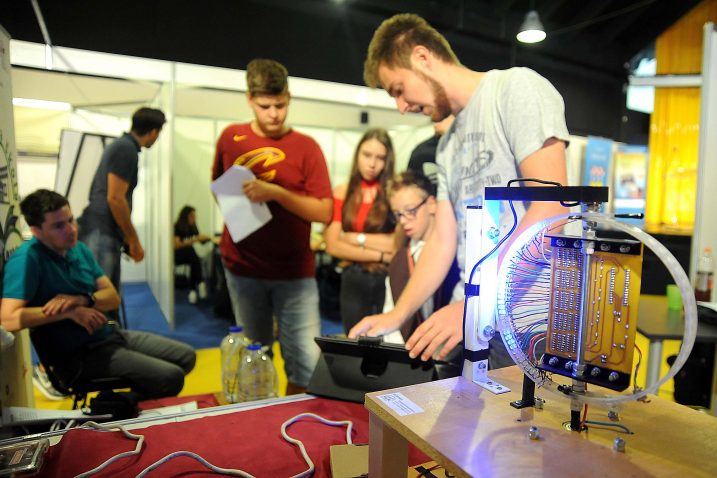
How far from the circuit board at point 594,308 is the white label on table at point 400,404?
0.64 ft

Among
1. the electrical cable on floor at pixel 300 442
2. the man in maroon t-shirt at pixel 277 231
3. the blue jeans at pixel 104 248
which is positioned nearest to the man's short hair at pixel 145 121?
the blue jeans at pixel 104 248

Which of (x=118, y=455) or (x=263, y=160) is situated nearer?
(x=118, y=455)

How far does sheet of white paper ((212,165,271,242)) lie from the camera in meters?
2.19

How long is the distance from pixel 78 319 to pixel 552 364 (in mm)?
1928

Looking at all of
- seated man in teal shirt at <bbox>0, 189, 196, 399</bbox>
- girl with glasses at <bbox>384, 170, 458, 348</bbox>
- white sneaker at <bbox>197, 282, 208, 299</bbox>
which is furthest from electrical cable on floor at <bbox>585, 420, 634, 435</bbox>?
white sneaker at <bbox>197, 282, 208, 299</bbox>

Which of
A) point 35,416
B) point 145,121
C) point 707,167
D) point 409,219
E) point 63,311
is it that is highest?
point 145,121

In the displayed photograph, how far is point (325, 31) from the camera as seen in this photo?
3.12 m

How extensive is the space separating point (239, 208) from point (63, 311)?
85 cm

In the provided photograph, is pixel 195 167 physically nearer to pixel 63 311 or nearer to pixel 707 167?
pixel 63 311

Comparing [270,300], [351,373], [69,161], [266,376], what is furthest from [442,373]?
[69,161]

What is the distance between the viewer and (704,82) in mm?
2605

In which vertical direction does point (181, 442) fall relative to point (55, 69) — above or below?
below

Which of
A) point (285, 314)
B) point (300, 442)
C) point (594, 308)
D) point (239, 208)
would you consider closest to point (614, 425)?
point (594, 308)

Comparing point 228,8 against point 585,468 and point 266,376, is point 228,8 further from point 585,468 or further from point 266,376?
point 585,468
